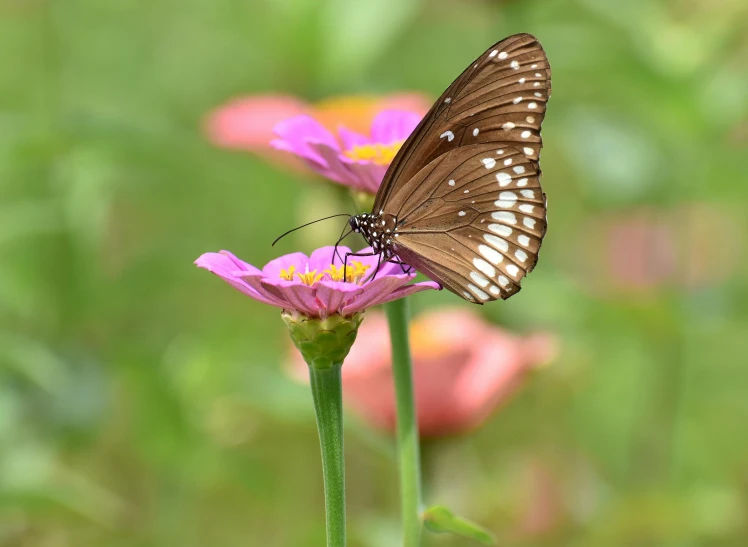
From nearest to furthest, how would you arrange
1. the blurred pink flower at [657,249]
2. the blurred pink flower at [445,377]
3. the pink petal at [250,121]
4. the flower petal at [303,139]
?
the flower petal at [303,139]
the blurred pink flower at [445,377]
the pink petal at [250,121]
the blurred pink flower at [657,249]

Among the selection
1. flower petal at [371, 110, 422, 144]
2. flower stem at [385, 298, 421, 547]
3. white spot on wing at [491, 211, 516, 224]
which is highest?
flower petal at [371, 110, 422, 144]

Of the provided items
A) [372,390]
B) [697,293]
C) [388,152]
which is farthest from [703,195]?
[388,152]

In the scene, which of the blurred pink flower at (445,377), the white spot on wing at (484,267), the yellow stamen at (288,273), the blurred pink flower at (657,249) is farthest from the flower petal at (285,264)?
the blurred pink flower at (657,249)

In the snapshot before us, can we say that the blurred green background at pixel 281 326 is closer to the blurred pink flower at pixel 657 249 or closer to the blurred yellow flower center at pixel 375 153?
the blurred pink flower at pixel 657 249

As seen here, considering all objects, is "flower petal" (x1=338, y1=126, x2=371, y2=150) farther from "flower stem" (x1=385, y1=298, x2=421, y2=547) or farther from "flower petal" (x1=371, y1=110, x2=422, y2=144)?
"flower stem" (x1=385, y1=298, x2=421, y2=547)

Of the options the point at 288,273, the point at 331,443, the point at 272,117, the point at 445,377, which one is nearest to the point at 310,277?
the point at 288,273

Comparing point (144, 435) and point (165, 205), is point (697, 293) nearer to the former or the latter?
point (144, 435)

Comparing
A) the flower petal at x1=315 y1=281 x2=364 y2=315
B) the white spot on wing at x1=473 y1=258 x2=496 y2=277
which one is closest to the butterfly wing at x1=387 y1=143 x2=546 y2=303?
the white spot on wing at x1=473 y1=258 x2=496 y2=277
